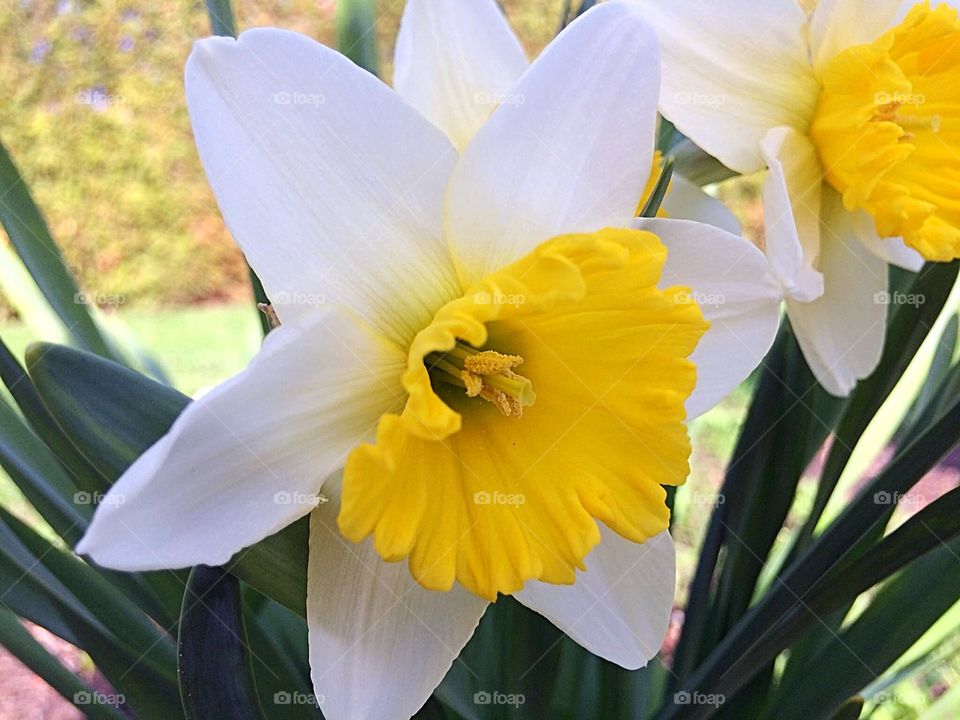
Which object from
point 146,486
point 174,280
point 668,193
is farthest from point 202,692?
point 174,280

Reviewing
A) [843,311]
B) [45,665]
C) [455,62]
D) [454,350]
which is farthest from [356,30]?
[45,665]

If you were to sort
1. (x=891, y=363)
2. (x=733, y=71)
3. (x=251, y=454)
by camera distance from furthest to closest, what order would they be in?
(x=891, y=363) < (x=733, y=71) < (x=251, y=454)

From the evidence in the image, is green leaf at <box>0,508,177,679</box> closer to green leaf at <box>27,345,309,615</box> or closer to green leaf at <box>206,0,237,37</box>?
green leaf at <box>27,345,309,615</box>

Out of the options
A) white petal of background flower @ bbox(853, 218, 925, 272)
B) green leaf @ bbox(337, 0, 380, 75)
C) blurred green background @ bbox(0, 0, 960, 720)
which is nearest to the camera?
white petal of background flower @ bbox(853, 218, 925, 272)

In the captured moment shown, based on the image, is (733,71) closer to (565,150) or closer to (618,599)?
(565,150)

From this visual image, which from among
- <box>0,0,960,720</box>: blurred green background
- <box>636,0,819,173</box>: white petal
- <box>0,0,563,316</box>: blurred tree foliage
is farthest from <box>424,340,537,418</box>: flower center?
<box>0,0,563,316</box>: blurred tree foliage

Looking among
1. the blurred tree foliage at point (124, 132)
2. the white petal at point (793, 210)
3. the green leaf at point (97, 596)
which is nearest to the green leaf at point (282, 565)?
the green leaf at point (97, 596)
